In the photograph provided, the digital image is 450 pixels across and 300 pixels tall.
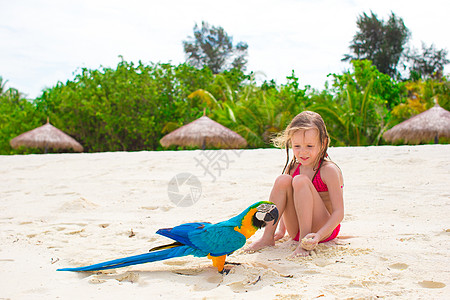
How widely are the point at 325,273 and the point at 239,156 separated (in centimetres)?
380

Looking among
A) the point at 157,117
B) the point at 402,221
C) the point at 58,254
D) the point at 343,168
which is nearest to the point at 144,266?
the point at 58,254

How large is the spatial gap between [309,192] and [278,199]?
0.62 feet

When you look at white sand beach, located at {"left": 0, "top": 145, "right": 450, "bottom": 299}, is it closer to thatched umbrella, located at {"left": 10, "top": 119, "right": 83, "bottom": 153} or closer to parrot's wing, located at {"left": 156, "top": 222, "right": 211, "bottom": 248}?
parrot's wing, located at {"left": 156, "top": 222, "right": 211, "bottom": 248}

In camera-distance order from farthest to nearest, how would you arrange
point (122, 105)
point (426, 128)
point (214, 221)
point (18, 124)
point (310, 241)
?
point (18, 124) → point (122, 105) → point (426, 128) → point (214, 221) → point (310, 241)

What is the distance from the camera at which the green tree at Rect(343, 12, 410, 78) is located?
24172mm

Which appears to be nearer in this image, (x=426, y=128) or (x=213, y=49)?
(x=426, y=128)

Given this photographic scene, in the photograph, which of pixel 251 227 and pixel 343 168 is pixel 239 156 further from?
pixel 251 227

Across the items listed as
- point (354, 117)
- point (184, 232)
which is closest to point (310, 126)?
point (184, 232)

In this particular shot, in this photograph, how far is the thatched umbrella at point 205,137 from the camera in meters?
10.3

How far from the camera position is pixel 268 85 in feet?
54.9

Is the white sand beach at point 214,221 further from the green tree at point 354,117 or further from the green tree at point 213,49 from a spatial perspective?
the green tree at point 213,49

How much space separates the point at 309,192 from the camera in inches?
77.2

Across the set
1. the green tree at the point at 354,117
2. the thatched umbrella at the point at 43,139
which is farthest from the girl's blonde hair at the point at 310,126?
the thatched umbrella at the point at 43,139

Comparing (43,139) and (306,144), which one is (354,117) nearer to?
(43,139)
